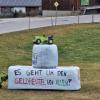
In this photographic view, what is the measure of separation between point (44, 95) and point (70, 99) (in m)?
0.86

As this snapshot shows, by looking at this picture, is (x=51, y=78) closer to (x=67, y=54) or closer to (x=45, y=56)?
(x=45, y=56)

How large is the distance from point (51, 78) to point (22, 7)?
68796 mm

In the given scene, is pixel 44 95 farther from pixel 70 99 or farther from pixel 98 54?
pixel 98 54

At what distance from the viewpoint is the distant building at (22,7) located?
81062mm

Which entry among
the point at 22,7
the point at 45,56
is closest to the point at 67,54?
the point at 45,56

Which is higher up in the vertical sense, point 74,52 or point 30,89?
point 30,89

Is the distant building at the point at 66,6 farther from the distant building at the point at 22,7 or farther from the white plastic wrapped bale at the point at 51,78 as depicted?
the white plastic wrapped bale at the point at 51,78

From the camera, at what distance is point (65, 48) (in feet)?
110

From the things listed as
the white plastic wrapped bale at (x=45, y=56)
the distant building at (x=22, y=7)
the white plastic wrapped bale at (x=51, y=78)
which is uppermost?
the white plastic wrapped bale at (x=45, y=56)

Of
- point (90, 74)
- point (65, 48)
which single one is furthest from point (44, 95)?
point (65, 48)

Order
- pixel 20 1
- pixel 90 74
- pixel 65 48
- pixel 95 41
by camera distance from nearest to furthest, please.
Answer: pixel 90 74
pixel 65 48
pixel 95 41
pixel 20 1

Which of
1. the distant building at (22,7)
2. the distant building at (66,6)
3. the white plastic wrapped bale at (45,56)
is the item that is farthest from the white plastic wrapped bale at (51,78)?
the distant building at (22,7)

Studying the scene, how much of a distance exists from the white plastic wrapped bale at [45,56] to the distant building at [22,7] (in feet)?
218

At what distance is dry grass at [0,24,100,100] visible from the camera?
1318cm
